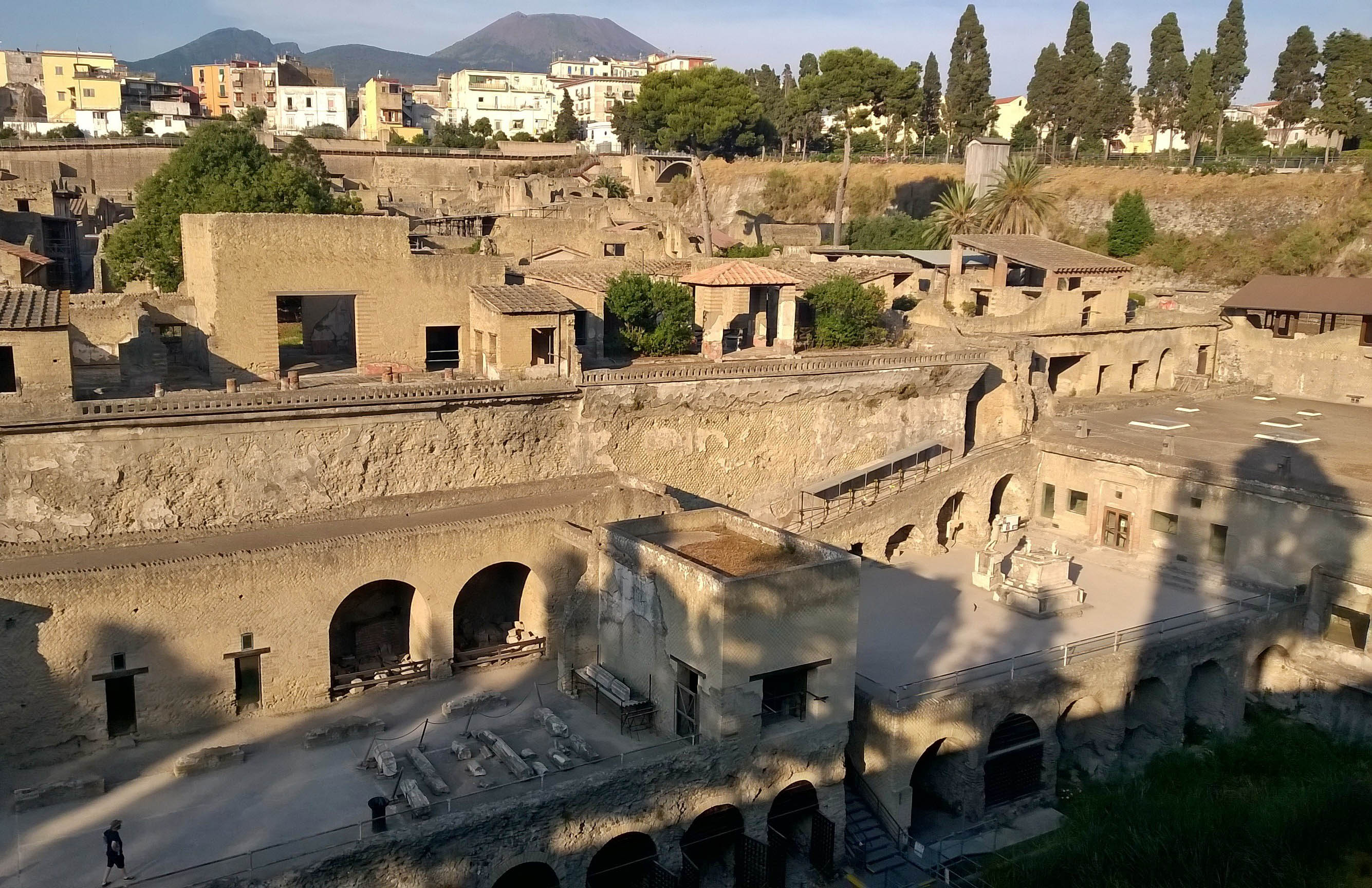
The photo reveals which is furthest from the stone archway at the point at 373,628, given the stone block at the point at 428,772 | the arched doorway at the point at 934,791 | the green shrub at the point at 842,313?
the green shrub at the point at 842,313

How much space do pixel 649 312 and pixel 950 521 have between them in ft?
36.0

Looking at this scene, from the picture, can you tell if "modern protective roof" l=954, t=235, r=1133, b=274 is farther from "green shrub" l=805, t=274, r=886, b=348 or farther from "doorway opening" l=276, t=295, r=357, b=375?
"doorway opening" l=276, t=295, r=357, b=375

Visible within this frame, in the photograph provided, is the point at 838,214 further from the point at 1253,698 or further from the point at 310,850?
the point at 310,850

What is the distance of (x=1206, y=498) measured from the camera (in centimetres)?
2955

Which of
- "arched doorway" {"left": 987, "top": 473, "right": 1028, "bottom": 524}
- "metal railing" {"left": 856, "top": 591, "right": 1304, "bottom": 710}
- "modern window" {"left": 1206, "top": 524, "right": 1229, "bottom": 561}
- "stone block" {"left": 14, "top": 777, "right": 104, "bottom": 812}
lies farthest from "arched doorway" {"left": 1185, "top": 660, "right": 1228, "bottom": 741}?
"stone block" {"left": 14, "top": 777, "right": 104, "bottom": 812}

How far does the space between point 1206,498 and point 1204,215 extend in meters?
28.6

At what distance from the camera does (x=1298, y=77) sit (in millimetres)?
63594

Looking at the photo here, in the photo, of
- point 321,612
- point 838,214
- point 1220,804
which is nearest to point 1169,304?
point 838,214

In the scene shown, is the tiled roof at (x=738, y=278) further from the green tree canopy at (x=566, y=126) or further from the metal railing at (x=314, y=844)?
the green tree canopy at (x=566, y=126)

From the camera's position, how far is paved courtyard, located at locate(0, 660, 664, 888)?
15.8 metres

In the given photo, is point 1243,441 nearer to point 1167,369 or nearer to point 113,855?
point 1167,369

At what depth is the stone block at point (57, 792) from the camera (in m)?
17.1

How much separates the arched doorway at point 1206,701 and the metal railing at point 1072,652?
1.30 meters

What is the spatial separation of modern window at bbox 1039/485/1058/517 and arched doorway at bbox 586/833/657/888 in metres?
18.7
